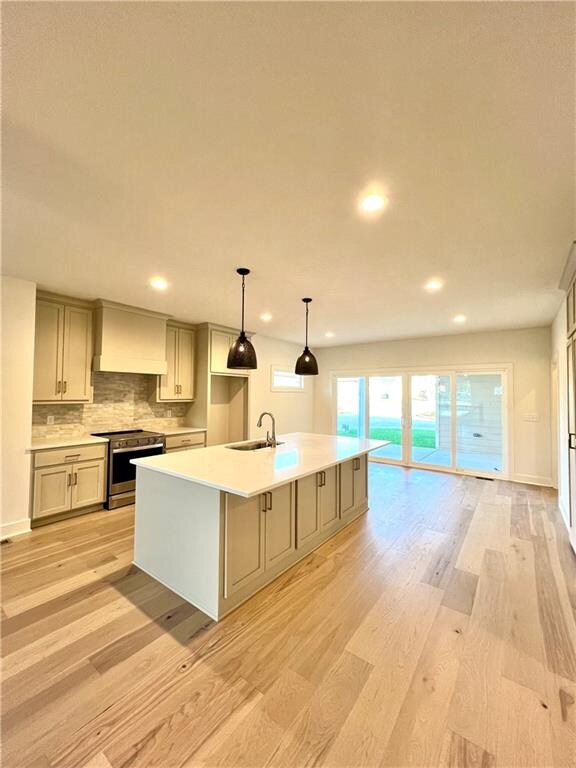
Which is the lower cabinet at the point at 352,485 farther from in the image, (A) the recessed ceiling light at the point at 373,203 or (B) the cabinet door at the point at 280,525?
(A) the recessed ceiling light at the point at 373,203

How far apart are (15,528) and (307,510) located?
9.78ft

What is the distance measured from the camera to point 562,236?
225cm

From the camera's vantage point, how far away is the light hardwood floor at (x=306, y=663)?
4.26ft

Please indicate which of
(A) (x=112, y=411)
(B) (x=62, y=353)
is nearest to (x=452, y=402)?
(A) (x=112, y=411)

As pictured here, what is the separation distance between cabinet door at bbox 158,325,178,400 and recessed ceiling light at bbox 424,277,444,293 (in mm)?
3733

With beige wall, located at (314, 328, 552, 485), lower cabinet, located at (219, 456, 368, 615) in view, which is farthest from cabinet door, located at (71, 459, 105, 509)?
beige wall, located at (314, 328, 552, 485)

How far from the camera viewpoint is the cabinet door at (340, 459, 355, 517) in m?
3.43

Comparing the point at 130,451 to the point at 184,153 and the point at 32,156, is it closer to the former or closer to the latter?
the point at 32,156

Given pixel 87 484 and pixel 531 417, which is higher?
pixel 531 417

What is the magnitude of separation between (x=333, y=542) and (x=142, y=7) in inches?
140

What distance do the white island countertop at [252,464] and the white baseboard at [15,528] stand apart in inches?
72.5

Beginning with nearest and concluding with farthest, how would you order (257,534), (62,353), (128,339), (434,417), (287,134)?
(287,134) → (257,534) → (62,353) → (128,339) → (434,417)

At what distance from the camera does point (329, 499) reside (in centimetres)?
321

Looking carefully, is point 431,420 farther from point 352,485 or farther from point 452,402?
point 352,485
